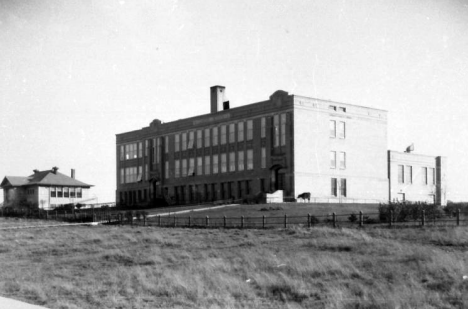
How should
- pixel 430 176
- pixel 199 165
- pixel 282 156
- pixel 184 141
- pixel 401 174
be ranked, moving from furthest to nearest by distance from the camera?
pixel 184 141 → pixel 430 176 → pixel 199 165 → pixel 401 174 → pixel 282 156

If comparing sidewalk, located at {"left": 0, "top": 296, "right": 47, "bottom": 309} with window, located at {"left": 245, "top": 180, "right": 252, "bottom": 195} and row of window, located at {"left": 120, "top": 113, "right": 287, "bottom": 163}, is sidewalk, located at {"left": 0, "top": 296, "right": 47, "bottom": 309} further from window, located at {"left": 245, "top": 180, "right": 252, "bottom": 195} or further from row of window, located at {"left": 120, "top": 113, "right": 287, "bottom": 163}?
window, located at {"left": 245, "top": 180, "right": 252, "bottom": 195}

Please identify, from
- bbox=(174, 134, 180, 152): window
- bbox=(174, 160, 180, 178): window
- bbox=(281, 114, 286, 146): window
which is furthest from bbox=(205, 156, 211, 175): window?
bbox=(281, 114, 286, 146): window

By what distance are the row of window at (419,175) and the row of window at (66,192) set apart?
5569cm

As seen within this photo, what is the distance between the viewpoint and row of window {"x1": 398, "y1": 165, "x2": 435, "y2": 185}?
7206 cm

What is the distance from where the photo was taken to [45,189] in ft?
326

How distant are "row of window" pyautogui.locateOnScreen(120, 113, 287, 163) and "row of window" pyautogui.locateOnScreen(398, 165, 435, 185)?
710 inches

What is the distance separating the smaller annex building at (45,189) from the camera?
325ft

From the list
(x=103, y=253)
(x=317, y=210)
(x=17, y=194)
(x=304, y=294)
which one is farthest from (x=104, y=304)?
(x=17, y=194)

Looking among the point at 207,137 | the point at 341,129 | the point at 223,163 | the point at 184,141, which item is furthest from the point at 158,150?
the point at 341,129

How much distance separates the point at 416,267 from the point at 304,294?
15.7 feet

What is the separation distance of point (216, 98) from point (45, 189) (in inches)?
1596

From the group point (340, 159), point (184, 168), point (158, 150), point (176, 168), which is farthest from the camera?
point (158, 150)

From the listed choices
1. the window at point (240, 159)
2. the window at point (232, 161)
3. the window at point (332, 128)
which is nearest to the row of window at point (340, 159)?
the window at point (332, 128)

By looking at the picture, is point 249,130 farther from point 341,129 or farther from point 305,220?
point 305,220
